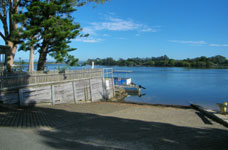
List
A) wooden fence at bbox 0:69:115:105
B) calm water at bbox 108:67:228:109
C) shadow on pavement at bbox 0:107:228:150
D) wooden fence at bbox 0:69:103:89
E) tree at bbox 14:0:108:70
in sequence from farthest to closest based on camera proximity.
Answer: calm water at bbox 108:67:228:109 → tree at bbox 14:0:108:70 → wooden fence at bbox 0:69:115:105 → wooden fence at bbox 0:69:103:89 → shadow on pavement at bbox 0:107:228:150

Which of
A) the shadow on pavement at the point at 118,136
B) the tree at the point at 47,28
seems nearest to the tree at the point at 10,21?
the tree at the point at 47,28

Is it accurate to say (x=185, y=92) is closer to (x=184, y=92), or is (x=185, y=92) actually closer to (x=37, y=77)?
(x=184, y=92)

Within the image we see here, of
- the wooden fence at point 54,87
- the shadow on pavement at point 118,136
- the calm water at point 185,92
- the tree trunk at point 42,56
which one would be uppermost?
the tree trunk at point 42,56

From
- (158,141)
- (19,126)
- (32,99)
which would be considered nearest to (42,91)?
(32,99)

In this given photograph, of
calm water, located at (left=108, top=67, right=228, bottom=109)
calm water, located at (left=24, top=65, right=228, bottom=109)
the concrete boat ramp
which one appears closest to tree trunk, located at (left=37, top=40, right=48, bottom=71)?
calm water, located at (left=24, top=65, right=228, bottom=109)

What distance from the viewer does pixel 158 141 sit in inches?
243

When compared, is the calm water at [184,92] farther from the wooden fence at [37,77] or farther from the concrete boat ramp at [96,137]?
the concrete boat ramp at [96,137]

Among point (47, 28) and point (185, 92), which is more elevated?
point (47, 28)

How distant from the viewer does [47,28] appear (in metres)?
16.4

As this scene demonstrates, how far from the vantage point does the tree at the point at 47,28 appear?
50.4 ft

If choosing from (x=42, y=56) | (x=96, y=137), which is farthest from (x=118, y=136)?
(x=42, y=56)

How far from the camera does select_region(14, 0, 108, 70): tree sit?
15.4m

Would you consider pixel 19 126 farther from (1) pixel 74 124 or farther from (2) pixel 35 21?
(2) pixel 35 21

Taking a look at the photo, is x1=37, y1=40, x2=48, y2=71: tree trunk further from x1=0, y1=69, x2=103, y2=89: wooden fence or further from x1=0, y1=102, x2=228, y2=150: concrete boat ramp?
x1=0, y1=102, x2=228, y2=150: concrete boat ramp
